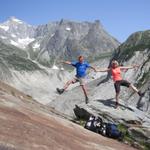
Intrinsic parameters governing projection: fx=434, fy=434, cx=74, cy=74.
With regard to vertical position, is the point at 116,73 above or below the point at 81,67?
above

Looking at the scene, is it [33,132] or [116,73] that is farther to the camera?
[116,73]

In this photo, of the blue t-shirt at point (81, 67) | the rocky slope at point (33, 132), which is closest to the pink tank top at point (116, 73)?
the blue t-shirt at point (81, 67)

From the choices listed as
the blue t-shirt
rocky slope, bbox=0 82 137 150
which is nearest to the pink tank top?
the blue t-shirt

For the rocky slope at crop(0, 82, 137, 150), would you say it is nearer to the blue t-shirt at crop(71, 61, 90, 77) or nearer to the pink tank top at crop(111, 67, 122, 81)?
the blue t-shirt at crop(71, 61, 90, 77)

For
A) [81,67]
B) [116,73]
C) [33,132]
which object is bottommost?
[33,132]

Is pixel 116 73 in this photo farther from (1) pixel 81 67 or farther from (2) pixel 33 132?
(2) pixel 33 132

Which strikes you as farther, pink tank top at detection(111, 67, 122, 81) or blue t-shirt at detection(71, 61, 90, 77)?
pink tank top at detection(111, 67, 122, 81)

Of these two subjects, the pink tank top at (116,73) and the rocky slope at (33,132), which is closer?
the rocky slope at (33,132)

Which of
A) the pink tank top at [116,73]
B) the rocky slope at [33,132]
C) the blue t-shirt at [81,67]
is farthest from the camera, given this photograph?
the pink tank top at [116,73]

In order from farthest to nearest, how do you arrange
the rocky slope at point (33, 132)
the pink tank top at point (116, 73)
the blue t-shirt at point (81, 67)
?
the pink tank top at point (116, 73), the blue t-shirt at point (81, 67), the rocky slope at point (33, 132)

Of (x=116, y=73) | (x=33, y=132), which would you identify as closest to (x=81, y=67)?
(x=116, y=73)

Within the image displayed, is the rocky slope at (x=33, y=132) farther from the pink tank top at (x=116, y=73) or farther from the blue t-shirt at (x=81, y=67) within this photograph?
the pink tank top at (x=116, y=73)

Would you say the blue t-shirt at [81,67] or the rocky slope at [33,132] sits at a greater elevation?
the blue t-shirt at [81,67]

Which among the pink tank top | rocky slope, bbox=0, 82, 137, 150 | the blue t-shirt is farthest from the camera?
the pink tank top
